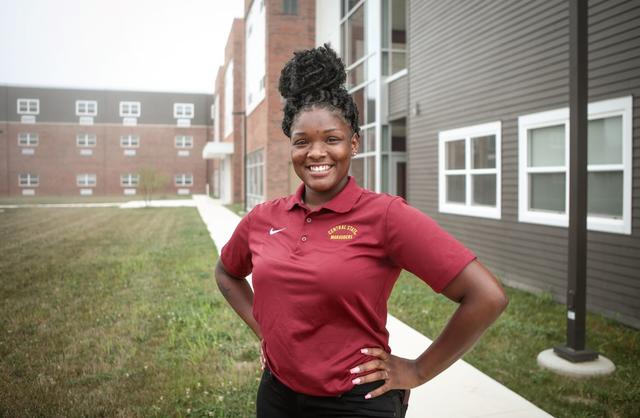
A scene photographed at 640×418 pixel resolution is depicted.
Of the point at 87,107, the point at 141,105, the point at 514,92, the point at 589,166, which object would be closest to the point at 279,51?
the point at 514,92

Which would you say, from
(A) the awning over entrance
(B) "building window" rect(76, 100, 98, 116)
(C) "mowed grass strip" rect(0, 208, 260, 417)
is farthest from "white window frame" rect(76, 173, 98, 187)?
(C) "mowed grass strip" rect(0, 208, 260, 417)

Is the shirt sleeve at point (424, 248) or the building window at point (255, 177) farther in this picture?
the building window at point (255, 177)

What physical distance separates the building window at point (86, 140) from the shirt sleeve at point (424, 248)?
5126cm

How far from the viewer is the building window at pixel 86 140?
47531 mm

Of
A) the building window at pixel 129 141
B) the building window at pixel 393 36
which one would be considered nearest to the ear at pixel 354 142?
the building window at pixel 393 36

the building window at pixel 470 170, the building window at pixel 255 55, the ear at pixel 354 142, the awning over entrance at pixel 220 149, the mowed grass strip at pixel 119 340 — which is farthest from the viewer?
the awning over entrance at pixel 220 149

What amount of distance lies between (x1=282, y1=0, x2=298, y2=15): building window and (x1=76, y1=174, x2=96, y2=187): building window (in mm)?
34768

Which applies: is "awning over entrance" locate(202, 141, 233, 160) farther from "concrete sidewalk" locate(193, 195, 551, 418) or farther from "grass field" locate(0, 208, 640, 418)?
"concrete sidewalk" locate(193, 195, 551, 418)

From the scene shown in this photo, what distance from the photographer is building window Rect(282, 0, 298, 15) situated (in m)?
20.5

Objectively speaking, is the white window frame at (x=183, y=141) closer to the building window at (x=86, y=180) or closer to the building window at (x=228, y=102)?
the building window at (x=86, y=180)

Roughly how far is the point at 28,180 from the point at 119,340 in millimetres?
43604

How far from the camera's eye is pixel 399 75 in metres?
12.9

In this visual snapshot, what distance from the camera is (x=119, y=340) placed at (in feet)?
18.8

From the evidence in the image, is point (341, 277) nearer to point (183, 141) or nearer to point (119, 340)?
point (119, 340)
